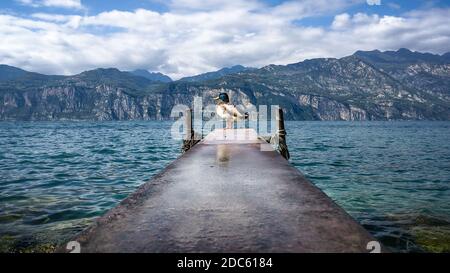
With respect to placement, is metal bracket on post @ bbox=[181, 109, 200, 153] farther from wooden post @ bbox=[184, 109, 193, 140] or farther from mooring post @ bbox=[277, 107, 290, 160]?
mooring post @ bbox=[277, 107, 290, 160]

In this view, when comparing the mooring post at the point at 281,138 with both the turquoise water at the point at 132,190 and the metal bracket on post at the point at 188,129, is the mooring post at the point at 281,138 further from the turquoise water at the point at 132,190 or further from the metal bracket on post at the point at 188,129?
the metal bracket on post at the point at 188,129

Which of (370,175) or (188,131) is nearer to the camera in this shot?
(188,131)

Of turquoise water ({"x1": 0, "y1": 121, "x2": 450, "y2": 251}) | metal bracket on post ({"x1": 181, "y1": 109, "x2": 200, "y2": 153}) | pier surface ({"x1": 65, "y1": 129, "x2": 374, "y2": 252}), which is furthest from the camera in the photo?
metal bracket on post ({"x1": 181, "y1": 109, "x2": 200, "y2": 153})

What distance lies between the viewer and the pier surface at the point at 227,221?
308 cm

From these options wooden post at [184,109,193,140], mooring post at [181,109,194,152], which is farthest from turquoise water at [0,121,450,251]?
wooden post at [184,109,193,140]

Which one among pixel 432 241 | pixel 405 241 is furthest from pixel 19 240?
pixel 432 241

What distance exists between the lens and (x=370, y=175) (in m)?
20.9

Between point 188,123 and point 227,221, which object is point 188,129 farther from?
point 227,221

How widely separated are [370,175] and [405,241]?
12.8 meters

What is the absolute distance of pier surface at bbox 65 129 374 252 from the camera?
121 inches

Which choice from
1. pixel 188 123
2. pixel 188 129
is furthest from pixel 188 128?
pixel 188 123
